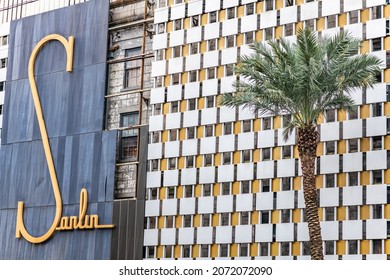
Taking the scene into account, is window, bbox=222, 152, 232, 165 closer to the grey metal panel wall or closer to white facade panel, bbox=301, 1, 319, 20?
the grey metal panel wall

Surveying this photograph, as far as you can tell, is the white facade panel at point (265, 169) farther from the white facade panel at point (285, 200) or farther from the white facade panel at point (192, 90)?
the white facade panel at point (192, 90)

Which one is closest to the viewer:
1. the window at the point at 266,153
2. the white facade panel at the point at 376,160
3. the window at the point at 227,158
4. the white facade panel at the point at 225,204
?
the white facade panel at the point at 376,160

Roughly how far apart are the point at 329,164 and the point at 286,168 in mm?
2657

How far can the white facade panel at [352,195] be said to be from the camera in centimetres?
4506

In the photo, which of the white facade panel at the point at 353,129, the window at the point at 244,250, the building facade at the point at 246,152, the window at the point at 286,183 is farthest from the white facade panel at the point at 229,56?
the window at the point at 244,250

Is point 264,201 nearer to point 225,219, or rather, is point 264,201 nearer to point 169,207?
point 225,219

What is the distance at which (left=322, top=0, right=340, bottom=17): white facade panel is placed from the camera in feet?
157

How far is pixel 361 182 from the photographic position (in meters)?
45.3

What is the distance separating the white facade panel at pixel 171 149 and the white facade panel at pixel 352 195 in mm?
11953

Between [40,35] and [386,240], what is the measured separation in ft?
101

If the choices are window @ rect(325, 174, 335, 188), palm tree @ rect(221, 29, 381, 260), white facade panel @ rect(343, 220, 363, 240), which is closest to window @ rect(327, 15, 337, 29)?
palm tree @ rect(221, 29, 381, 260)

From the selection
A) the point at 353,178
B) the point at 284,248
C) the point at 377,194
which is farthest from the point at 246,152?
the point at 377,194

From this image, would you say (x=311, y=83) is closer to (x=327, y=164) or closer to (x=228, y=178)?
(x=327, y=164)

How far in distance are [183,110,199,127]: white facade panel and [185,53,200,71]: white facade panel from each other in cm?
290
